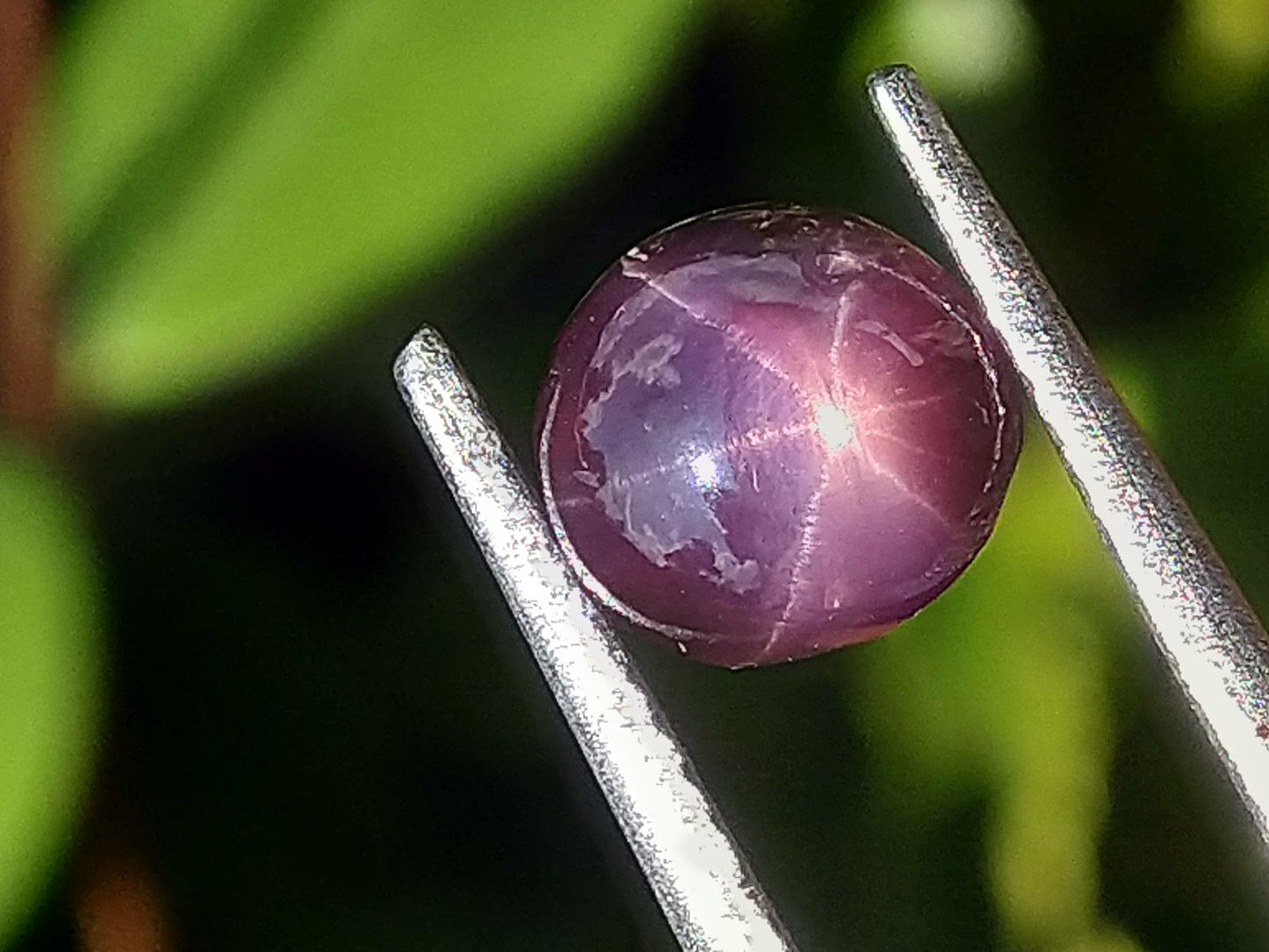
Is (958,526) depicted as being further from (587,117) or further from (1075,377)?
(587,117)

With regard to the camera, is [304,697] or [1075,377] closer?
[1075,377]

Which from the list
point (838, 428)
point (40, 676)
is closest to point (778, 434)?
point (838, 428)

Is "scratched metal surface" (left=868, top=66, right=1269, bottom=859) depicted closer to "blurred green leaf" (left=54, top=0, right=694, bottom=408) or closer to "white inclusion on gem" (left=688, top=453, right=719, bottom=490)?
"white inclusion on gem" (left=688, top=453, right=719, bottom=490)

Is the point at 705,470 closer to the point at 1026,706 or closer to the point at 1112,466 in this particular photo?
the point at 1112,466

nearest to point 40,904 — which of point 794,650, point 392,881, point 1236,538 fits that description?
point 392,881

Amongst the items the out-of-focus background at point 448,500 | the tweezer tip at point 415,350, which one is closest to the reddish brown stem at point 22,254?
the out-of-focus background at point 448,500
